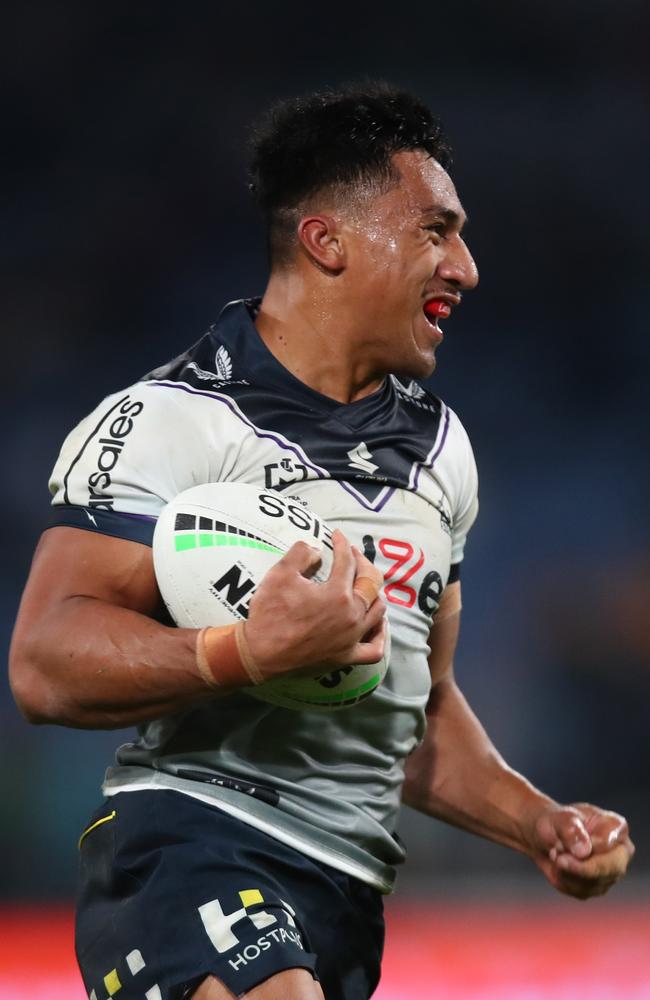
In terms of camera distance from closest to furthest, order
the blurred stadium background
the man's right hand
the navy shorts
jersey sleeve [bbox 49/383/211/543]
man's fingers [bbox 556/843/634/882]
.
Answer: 1. the man's right hand
2. the navy shorts
3. jersey sleeve [bbox 49/383/211/543]
4. man's fingers [bbox 556/843/634/882]
5. the blurred stadium background

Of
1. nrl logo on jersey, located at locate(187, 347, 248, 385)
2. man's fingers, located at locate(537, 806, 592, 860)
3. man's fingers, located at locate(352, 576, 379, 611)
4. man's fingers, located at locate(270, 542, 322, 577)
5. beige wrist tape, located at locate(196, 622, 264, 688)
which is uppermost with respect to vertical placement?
nrl logo on jersey, located at locate(187, 347, 248, 385)

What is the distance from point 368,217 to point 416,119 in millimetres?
267

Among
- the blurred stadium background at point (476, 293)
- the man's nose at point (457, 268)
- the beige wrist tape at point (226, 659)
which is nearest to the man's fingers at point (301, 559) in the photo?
the beige wrist tape at point (226, 659)

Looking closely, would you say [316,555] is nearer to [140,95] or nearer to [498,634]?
[498,634]

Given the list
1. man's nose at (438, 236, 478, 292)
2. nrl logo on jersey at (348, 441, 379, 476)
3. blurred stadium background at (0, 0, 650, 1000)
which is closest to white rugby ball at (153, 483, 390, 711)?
nrl logo on jersey at (348, 441, 379, 476)

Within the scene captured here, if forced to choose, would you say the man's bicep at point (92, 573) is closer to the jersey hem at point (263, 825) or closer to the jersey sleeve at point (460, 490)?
the jersey hem at point (263, 825)

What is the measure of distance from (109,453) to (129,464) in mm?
47

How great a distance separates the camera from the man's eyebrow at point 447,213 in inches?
104

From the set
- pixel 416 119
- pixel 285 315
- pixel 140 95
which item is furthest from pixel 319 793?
pixel 140 95

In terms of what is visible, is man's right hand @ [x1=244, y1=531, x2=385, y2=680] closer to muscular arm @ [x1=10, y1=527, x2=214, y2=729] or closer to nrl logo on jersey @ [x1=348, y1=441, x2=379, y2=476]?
muscular arm @ [x1=10, y1=527, x2=214, y2=729]

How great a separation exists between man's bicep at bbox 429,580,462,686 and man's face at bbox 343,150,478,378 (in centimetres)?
48

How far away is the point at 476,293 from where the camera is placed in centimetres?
816

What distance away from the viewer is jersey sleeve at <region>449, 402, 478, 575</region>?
8.87 feet

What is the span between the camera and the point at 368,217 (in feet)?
8.63
